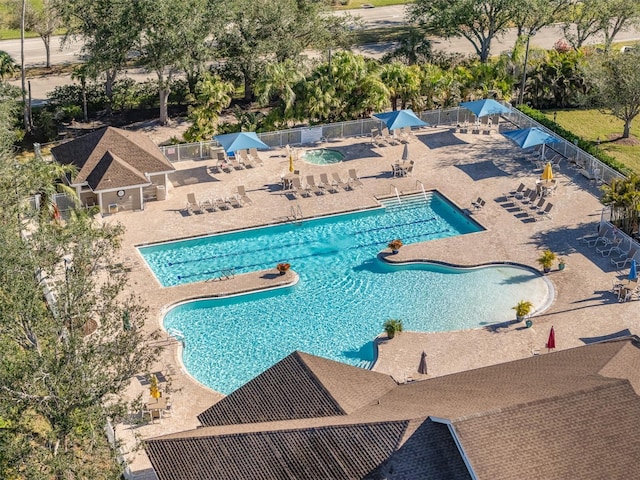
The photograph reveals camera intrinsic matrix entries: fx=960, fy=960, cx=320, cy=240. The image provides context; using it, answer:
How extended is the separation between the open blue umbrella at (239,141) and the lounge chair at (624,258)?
17.8 metres

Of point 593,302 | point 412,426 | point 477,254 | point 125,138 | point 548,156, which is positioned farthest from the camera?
point 548,156

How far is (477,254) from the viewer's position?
40469 mm

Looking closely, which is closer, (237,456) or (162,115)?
(237,456)

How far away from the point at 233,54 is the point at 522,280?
24.1m

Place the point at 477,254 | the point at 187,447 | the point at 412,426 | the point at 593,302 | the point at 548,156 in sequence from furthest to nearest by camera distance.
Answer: the point at 548,156, the point at 477,254, the point at 593,302, the point at 187,447, the point at 412,426

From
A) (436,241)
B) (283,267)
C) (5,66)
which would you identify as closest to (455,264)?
(436,241)

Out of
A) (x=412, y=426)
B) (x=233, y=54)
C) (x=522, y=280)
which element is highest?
(x=233, y=54)

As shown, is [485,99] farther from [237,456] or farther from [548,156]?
[237,456]

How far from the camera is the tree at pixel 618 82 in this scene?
1913 inches

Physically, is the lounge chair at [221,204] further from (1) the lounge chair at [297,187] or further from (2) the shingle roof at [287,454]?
(2) the shingle roof at [287,454]

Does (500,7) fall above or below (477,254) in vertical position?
above

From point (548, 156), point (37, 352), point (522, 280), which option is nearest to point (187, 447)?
point (37, 352)

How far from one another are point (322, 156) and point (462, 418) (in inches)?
1133

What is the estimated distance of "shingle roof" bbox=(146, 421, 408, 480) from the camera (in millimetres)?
22672
